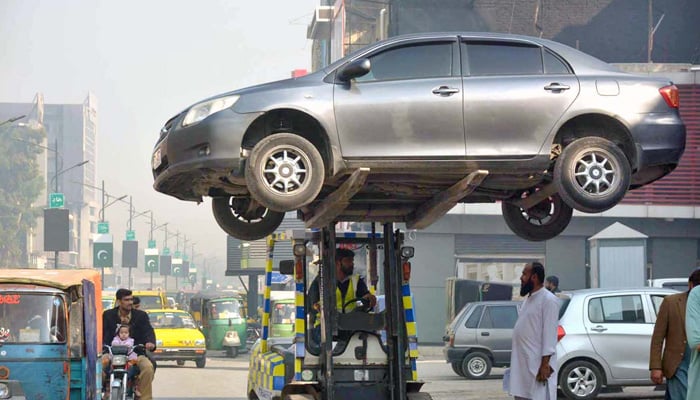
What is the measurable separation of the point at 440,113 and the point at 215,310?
3232cm

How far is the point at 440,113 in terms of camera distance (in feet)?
28.1

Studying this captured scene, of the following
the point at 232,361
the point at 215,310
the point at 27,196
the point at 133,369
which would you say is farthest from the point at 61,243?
the point at 27,196

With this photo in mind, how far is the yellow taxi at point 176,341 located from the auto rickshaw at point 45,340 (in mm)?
18559

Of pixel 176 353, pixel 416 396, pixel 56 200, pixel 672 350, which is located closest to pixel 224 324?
pixel 176 353

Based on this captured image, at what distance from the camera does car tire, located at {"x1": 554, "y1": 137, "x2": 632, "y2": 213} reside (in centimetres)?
868

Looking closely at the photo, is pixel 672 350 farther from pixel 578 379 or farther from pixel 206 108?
pixel 578 379

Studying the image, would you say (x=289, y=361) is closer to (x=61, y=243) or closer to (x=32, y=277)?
(x=32, y=277)

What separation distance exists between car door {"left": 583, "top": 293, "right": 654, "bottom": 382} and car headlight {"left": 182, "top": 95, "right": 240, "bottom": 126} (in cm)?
894

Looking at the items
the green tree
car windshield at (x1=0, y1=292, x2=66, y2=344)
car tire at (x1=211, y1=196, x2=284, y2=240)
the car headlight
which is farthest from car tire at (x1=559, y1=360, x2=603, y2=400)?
the green tree

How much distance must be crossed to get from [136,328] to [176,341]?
690 inches

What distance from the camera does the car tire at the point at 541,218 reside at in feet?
33.7

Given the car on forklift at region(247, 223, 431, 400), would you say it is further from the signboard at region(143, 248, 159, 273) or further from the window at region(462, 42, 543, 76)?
the signboard at region(143, 248, 159, 273)

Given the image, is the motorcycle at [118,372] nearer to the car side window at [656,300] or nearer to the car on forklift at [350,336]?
the car on forklift at [350,336]

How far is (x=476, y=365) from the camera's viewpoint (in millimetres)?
23812
